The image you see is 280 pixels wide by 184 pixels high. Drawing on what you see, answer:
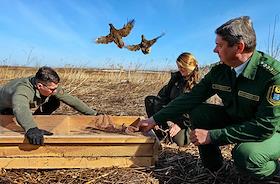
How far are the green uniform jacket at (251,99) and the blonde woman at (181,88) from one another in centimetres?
108

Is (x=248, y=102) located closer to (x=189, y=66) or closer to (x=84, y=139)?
(x=84, y=139)

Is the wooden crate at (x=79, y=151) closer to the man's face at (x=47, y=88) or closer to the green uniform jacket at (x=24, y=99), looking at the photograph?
the green uniform jacket at (x=24, y=99)

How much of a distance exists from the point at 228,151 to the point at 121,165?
4.10 feet

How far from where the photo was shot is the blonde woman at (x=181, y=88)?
13.5 ft

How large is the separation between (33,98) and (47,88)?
0.18m

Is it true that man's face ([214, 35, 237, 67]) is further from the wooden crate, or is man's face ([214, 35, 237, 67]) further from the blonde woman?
the blonde woman

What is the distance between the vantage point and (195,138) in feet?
9.13

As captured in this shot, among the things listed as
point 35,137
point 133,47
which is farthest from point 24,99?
point 133,47

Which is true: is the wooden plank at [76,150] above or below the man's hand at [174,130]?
below

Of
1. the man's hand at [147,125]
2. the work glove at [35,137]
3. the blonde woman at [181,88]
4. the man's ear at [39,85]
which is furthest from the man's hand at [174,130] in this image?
the work glove at [35,137]

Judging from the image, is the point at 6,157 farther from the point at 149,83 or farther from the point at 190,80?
the point at 149,83

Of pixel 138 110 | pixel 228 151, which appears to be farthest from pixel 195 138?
pixel 138 110

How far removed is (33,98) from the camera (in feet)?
12.8

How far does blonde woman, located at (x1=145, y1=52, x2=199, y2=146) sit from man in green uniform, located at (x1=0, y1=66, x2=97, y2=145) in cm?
82
